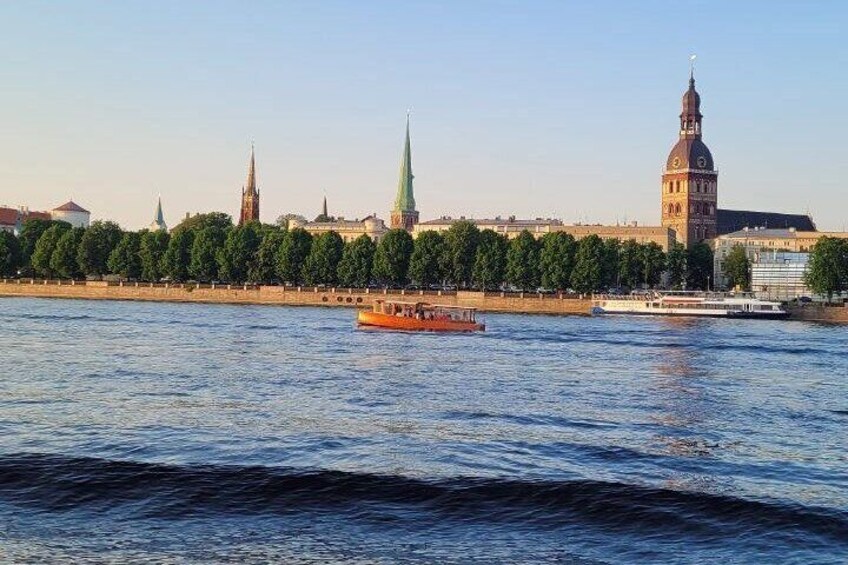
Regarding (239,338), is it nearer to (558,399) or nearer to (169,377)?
(169,377)

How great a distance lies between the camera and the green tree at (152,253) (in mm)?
149500

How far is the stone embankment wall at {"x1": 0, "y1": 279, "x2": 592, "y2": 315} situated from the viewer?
433 ft

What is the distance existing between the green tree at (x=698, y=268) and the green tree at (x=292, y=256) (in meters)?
53.5

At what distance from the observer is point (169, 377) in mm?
42906

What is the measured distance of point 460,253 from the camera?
14338 centimetres

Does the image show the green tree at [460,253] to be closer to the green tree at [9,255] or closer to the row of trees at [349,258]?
the row of trees at [349,258]

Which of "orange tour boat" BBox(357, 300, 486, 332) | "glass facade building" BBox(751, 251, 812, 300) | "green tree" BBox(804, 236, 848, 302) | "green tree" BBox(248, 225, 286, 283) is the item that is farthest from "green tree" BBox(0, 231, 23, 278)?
"green tree" BBox(804, 236, 848, 302)

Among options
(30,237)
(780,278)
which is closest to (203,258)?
(30,237)

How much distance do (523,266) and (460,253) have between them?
8526 mm

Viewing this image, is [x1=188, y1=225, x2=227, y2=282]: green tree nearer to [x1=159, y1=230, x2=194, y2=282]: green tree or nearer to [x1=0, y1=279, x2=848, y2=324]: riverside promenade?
[x1=159, y1=230, x2=194, y2=282]: green tree

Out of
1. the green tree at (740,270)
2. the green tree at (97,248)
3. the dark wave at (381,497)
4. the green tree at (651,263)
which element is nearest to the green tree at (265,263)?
the green tree at (97,248)

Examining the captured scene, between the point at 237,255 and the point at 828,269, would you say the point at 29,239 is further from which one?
the point at 828,269

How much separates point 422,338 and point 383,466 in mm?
50976

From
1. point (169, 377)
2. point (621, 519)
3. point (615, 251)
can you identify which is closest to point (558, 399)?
point (169, 377)
